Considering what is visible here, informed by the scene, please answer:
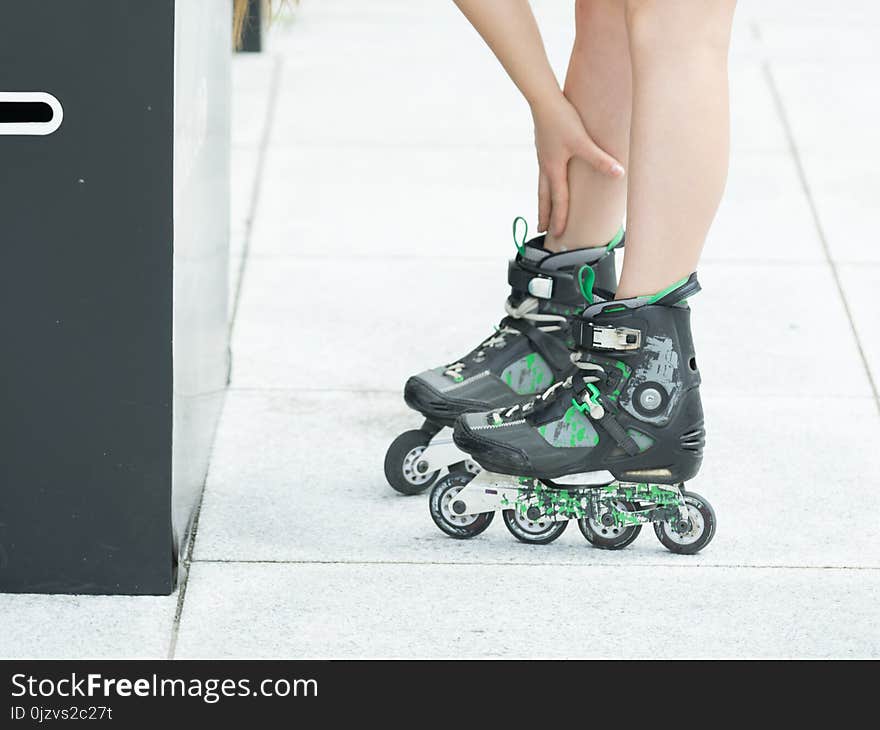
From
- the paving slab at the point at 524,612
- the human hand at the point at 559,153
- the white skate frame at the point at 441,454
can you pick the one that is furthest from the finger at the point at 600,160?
the paving slab at the point at 524,612

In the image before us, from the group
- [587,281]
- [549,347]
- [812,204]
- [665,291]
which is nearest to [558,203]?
[587,281]

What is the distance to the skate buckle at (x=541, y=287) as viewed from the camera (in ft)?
9.09

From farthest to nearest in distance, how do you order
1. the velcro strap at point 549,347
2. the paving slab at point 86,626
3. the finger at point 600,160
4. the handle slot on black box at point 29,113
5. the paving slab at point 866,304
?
the paving slab at point 866,304
the velcro strap at point 549,347
the finger at point 600,160
the paving slab at point 86,626
the handle slot on black box at point 29,113

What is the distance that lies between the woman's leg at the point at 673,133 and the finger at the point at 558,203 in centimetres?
30

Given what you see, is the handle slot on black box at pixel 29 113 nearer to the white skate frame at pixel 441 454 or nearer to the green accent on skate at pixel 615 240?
the white skate frame at pixel 441 454

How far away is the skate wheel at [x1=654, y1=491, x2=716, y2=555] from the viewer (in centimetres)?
248

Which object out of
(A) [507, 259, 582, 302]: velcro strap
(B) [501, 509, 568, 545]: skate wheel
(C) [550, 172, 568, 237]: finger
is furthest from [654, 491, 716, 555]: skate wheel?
(C) [550, 172, 568, 237]: finger

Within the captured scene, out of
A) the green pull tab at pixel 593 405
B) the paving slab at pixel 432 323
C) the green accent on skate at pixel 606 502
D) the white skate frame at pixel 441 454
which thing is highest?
the green pull tab at pixel 593 405

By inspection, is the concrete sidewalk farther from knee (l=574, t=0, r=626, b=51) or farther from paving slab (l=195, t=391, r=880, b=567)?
knee (l=574, t=0, r=626, b=51)

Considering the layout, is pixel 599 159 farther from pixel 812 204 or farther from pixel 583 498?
pixel 812 204

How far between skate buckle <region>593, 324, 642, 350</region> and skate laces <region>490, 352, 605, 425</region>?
5cm

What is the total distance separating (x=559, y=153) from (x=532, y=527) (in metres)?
0.68

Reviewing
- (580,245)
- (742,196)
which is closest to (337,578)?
(580,245)
